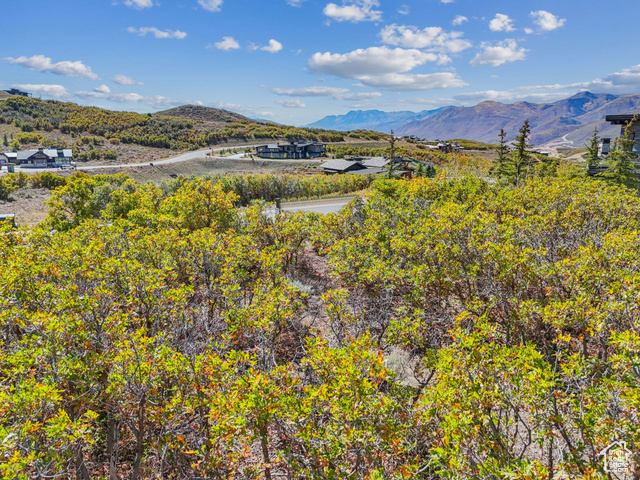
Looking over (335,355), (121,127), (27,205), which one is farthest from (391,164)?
(121,127)

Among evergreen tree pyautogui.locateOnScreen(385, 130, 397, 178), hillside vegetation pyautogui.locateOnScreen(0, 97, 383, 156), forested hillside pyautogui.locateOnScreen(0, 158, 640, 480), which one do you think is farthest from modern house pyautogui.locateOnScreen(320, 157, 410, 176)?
forested hillside pyautogui.locateOnScreen(0, 158, 640, 480)

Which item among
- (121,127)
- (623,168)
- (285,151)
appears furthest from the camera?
(121,127)

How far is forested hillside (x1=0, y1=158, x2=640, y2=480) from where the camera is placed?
3.98 meters

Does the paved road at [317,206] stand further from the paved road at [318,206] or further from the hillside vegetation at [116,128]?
the hillside vegetation at [116,128]

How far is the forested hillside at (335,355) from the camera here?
13.1 ft

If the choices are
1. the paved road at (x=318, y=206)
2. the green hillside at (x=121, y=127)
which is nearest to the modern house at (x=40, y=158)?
the green hillside at (x=121, y=127)

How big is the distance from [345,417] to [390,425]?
21.9 inches

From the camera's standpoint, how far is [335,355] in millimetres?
4738

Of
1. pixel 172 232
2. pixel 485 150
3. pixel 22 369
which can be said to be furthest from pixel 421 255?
pixel 485 150

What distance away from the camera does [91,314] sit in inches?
240

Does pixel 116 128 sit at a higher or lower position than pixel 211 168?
higher

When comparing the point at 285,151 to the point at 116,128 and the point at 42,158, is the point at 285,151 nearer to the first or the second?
the point at 116,128

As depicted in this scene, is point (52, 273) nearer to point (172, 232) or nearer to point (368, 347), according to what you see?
point (172, 232)

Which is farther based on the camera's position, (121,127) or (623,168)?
(121,127)
